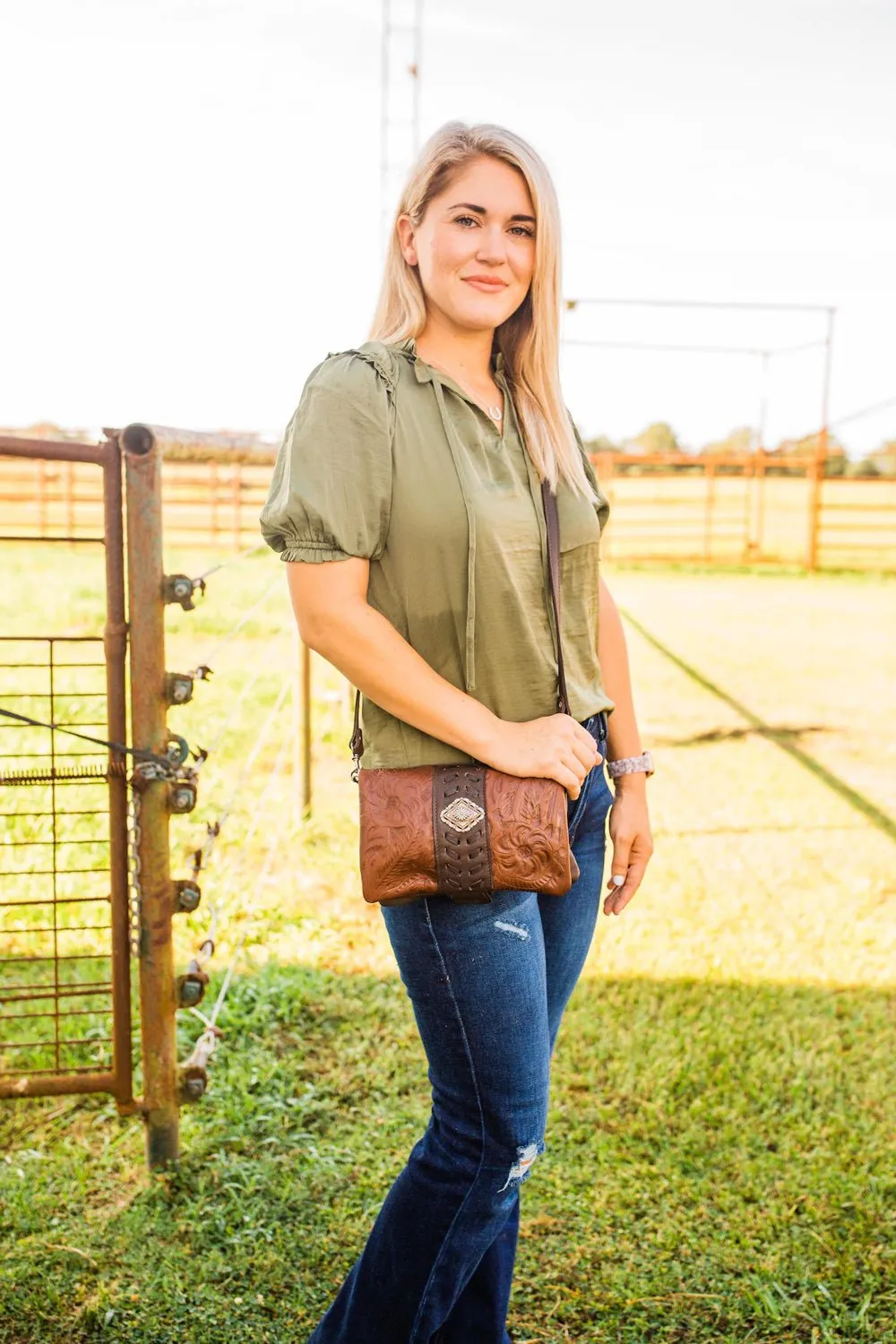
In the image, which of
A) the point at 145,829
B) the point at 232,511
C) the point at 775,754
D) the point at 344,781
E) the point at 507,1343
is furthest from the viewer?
the point at 232,511

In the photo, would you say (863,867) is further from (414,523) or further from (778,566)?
(778,566)

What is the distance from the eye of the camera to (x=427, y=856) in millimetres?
1274

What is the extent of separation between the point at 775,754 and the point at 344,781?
2.10m

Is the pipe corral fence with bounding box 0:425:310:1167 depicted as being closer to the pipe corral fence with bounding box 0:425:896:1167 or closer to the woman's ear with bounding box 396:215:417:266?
the pipe corral fence with bounding box 0:425:896:1167

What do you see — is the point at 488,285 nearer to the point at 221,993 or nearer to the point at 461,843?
the point at 461,843

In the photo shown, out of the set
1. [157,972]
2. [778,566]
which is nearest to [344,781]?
[157,972]

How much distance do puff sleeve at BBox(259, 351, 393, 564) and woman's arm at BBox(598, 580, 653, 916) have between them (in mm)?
544

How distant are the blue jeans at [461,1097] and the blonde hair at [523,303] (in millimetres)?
481

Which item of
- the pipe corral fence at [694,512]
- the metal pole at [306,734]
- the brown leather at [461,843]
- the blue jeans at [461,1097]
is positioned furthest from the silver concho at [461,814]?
the pipe corral fence at [694,512]

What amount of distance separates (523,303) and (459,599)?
481mm

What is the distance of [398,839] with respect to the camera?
1.28 meters

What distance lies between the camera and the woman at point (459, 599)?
126 centimetres

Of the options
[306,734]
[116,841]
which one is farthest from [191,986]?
[306,734]

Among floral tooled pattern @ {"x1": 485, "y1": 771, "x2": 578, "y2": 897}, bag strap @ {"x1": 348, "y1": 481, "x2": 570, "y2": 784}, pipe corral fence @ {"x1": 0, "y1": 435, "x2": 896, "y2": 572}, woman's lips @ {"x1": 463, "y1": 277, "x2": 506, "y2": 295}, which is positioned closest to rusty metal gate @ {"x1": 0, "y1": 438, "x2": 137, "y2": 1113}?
bag strap @ {"x1": 348, "y1": 481, "x2": 570, "y2": 784}
